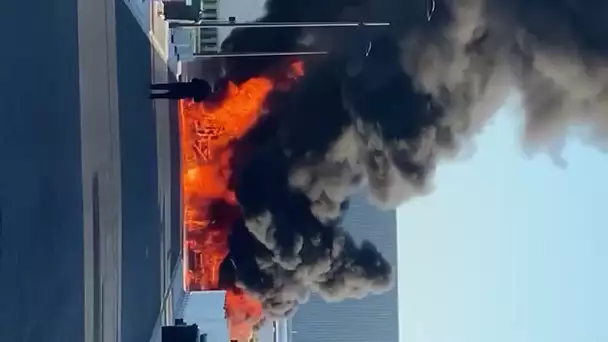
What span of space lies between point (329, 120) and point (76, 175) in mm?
17809

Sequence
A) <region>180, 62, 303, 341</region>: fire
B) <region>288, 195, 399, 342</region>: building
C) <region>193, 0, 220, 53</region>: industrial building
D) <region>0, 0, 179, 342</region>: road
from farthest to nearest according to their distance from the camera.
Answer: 1. <region>288, 195, 399, 342</region>: building
2. <region>180, 62, 303, 341</region>: fire
3. <region>193, 0, 220, 53</region>: industrial building
4. <region>0, 0, 179, 342</region>: road

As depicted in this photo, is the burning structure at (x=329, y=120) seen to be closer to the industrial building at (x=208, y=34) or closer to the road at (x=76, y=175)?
the industrial building at (x=208, y=34)

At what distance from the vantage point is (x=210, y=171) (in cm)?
2322

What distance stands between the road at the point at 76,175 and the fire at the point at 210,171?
842 centimetres

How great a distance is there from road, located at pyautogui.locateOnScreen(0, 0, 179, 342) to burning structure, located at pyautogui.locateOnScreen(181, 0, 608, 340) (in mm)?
9414

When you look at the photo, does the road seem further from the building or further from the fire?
the building

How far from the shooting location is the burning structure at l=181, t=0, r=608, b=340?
23.3 m

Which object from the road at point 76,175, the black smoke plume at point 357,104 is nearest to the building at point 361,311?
the black smoke plume at point 357,104

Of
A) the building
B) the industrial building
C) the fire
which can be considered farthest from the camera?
the building

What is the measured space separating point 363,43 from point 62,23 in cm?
1788

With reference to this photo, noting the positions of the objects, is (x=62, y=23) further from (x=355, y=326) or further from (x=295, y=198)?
(x=355, y=326)

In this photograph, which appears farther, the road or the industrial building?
the industrial building

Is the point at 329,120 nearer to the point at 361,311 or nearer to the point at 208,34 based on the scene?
the point at 208,34

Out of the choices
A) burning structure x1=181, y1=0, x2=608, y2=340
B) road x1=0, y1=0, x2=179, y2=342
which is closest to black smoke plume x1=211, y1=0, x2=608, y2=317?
burning structure x1=181, y1=0, x2=608, y2=340
